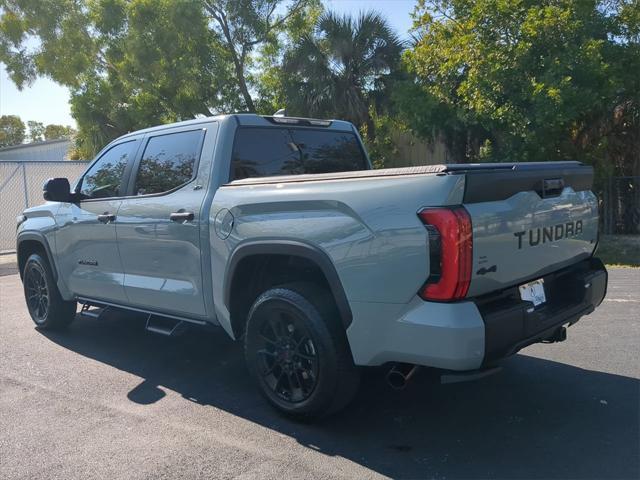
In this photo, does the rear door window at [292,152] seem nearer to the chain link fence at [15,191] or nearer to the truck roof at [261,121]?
the truck roof at [261,121]

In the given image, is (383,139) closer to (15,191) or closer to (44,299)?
(15,191)

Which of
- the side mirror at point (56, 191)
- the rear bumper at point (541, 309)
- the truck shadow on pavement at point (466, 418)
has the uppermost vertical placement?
the side mirror at point (56, 191)

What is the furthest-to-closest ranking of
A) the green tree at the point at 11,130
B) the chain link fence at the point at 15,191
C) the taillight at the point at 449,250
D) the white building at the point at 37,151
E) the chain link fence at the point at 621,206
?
1. the green tree at the point at 11,130
2. the white building at the point at 37,151
3. the chain link fence at the point at 15,191
4. the chain link fence at the point at 621,206
5. the taillight at the point at 449,250

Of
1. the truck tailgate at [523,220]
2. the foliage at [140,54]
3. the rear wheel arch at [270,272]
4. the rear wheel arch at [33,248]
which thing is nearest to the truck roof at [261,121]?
the rear wheel arch at [270,272]

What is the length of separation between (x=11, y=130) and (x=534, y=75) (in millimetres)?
68233

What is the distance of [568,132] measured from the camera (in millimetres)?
12961

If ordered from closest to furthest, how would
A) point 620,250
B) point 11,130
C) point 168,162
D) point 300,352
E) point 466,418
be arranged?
point 300,352, point 466,418, point 168,162, point 620,250, point 11,130

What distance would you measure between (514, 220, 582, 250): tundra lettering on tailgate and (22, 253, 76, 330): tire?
4847mm

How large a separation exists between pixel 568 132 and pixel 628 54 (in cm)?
200

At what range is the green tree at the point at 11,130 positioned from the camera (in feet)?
214

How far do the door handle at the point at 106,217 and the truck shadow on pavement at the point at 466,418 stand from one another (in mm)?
1292

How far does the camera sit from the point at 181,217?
442 centimetres

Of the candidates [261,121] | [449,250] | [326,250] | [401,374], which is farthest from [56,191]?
[449,250]

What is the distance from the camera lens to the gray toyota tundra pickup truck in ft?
10.3
